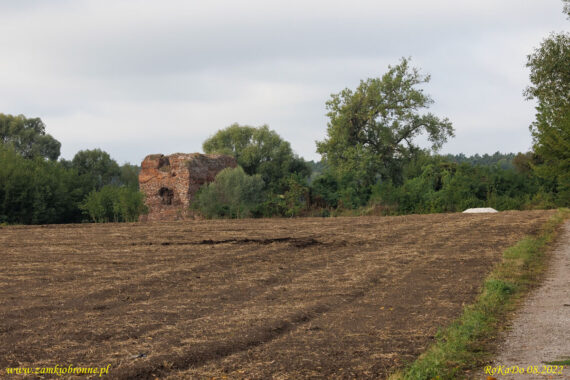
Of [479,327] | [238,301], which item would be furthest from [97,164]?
[479,327]

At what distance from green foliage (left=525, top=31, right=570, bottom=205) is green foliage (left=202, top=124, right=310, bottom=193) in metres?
18.2

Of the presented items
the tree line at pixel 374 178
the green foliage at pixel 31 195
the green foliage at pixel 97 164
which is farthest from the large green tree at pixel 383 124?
the green foliage at pixel 97 164

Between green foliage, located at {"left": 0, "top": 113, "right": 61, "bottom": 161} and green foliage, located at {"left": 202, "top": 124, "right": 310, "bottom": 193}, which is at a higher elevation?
green foliage, located at {"left": 0, "top": 113, "right": 61, "bottom": 161}

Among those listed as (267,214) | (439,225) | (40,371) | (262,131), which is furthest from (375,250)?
(262,131)

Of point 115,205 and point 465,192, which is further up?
point 465,192

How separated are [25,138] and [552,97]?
5614 centimetres

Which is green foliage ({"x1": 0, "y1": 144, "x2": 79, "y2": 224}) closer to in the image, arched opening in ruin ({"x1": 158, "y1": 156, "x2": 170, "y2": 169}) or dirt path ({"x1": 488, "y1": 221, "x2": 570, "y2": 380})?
arched opening in ruin ({"x1": 158, "y1": 156, "x2": 170, "y2": 169})

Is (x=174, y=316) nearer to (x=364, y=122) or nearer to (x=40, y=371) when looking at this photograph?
(x=40, y=371)

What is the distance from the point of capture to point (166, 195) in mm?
34469

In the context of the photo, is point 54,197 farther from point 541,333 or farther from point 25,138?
point 25,138

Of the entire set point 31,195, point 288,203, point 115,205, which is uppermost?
point 31,195

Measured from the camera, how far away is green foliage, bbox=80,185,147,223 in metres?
34.0

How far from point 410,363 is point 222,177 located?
27.7m

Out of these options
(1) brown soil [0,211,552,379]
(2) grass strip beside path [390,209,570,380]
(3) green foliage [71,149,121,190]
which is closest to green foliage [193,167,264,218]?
(1) brown soil [0,211,552,379]
